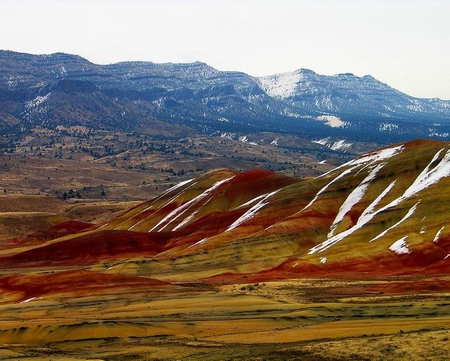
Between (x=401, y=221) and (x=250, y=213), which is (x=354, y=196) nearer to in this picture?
(x=401, y=221)

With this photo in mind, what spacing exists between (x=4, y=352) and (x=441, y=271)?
72.0 meters

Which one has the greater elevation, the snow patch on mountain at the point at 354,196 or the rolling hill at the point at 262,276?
the snow patch on mountain at the point at 354,196

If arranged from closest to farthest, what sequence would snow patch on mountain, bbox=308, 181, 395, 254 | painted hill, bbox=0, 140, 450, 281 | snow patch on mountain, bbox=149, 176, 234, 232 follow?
painted hill, bbox=0, 140, 450, 281
snow patch on mountain, bbox=308, 181, 395, 254
snow patch on mountain, bbox=149, 176, 234, 232

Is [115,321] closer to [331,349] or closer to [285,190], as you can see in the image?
[331,349]

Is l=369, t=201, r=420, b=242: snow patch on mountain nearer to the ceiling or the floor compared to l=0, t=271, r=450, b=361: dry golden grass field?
nearer to the ceiling

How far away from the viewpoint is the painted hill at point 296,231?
126312 millimetres

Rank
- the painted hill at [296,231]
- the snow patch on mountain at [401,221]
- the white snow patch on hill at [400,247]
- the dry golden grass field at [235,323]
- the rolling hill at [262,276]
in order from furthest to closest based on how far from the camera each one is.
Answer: the snow patch on mountain at [401,221], the painted hill at [296,231], the white snow patch on hill at [400,247], the rolling hill at [262,276], the dry golden grass field at [235,323]

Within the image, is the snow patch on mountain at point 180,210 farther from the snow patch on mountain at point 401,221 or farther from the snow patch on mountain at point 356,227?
the snow patch on mountain at point 401,221

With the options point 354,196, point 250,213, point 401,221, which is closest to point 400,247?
point 401,221

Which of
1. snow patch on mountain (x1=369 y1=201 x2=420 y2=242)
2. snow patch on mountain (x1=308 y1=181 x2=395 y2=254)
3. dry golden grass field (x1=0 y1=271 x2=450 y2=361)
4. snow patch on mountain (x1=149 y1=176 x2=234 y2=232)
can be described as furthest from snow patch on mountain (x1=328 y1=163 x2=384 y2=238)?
dry golden grass field (x1=0 y1=271 x2=450 y2=361)

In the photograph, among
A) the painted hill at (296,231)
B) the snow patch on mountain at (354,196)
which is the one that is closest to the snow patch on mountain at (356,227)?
the painted hill at (296,231)

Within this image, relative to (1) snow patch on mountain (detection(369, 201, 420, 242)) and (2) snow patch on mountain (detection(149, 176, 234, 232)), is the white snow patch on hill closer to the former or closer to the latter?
(1) snow patch on mountain (detection(369, 201, 420, 242))

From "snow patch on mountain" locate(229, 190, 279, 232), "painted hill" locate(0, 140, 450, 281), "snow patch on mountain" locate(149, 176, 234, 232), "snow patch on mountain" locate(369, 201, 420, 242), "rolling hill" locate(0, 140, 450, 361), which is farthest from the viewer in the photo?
"snow patch on mountain" locate(149, 176, 234, 232)

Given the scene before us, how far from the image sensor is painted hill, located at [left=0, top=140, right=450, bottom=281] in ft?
414
